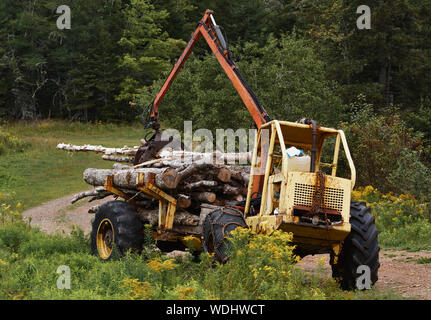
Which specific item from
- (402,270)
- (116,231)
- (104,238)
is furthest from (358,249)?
(104,238)

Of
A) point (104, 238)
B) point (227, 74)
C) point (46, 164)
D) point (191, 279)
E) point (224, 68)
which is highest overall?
point (224, 68)

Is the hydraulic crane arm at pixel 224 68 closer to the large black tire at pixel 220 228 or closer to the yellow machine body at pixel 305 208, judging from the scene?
the large black tire at pixel 220 228

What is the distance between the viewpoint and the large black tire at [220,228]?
9.05 metres

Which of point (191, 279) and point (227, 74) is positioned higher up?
point (227, 74)

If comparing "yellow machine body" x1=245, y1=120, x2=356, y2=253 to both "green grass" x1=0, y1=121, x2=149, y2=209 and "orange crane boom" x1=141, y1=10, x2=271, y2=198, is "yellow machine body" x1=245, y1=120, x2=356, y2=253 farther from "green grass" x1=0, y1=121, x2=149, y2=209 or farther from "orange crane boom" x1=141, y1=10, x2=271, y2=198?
"green grass" x1=0, y1=121, x2=149, y2=209

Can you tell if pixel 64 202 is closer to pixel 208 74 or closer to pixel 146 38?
pixel 208 74

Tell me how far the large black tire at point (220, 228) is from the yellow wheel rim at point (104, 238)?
8.83ft

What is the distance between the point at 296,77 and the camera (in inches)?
992

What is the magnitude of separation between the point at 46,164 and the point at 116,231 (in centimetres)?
2056

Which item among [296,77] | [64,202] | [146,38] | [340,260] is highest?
[146,38]

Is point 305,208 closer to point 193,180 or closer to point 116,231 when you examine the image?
point 193,180

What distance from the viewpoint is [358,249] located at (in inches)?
344
